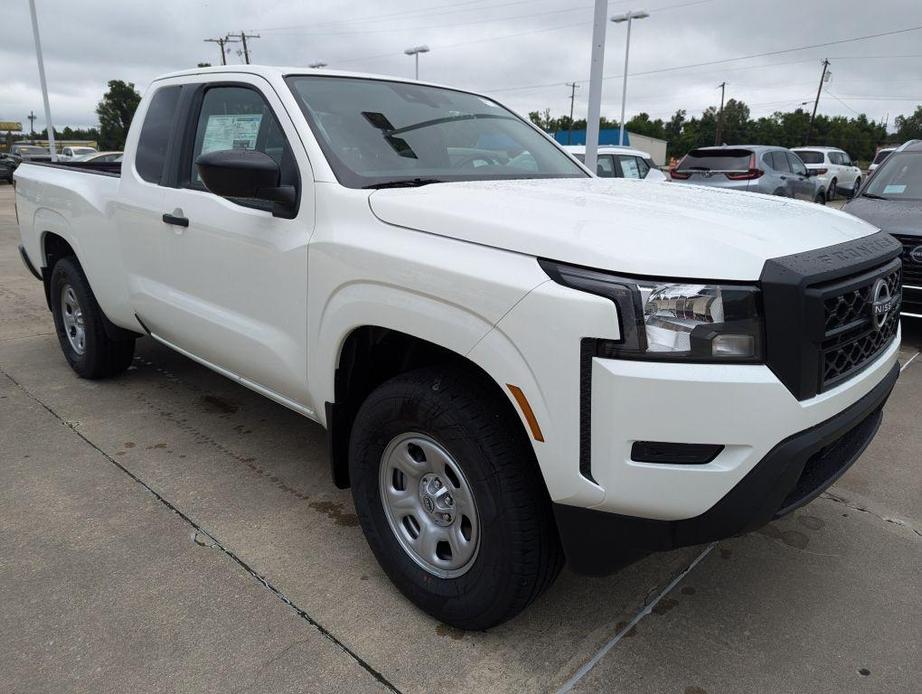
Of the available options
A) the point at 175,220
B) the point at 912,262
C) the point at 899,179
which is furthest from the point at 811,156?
the point at 175,220

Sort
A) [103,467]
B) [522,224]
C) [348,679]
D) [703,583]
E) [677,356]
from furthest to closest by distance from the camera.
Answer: [103,467] → [703,583] → [348,679] → [522,224] → [677,356]

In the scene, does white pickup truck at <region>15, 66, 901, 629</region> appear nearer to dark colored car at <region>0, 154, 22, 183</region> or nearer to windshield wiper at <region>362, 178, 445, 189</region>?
windshield wiper at <region>362, 178, 445, 189</region>

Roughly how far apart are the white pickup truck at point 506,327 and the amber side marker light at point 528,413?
1cm

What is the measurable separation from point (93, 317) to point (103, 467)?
51.4 inches

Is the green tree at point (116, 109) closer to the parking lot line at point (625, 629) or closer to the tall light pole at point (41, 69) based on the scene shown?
the tall light pole at point (41, 69)

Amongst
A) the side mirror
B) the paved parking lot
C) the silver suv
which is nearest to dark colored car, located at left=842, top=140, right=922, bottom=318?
the paved parking lot

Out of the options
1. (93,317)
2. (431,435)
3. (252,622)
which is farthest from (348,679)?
(93,317)

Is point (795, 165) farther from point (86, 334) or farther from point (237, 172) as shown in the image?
point (237, 172)

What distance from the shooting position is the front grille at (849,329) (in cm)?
192

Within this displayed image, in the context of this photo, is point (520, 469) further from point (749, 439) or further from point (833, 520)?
point (833, 520)

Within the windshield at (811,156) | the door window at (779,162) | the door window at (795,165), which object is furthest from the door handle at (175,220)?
the windshield at (811,156)

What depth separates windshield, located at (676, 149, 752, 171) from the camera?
12.7 metres

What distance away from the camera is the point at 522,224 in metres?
2.00

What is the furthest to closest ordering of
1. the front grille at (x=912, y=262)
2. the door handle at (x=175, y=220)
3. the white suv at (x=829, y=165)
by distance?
the white suv at (x=829, y=165) < the front grille at (x=912, y=262) < the door handle at (x=175, y=220)
